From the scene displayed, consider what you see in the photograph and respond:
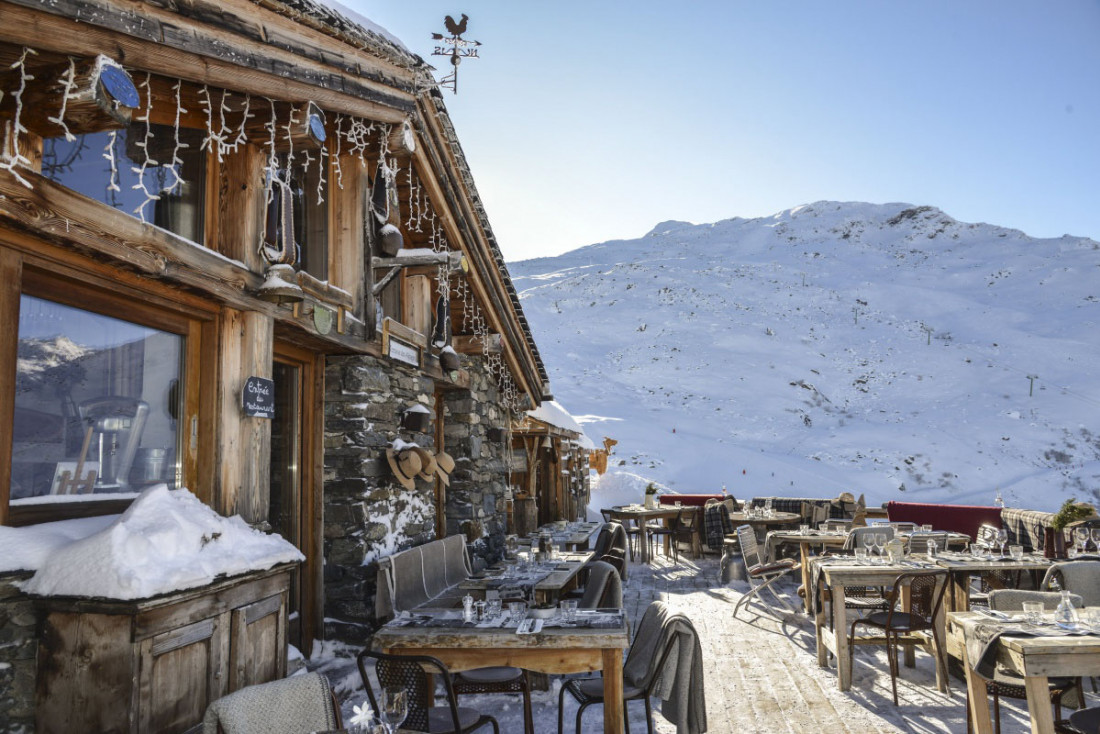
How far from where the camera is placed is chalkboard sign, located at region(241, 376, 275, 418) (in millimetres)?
4211

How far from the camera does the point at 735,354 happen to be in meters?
41.8

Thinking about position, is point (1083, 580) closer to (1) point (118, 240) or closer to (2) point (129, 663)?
(2) point (129, 663)

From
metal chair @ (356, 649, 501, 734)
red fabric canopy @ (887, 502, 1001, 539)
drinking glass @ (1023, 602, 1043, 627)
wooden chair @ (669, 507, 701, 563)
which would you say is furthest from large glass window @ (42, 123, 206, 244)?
red fabric canopy @ (887, 502, 1001, 539)

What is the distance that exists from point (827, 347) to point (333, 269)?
42.2 m

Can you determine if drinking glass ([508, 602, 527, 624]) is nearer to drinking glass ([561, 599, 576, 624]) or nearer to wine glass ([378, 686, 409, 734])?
drinking glass ([561, 599, 576, 624])

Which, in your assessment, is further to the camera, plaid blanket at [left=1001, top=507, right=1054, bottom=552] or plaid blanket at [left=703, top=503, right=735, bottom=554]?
plaid blanket at [left=703, top=503, right=735, bottom=554]

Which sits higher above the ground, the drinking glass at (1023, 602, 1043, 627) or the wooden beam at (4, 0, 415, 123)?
the wooden beam at (4, 0, 415, 123)

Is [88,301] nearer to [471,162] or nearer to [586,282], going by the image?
[471,162]

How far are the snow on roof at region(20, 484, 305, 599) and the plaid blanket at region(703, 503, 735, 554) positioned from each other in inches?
363

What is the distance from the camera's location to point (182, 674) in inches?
118

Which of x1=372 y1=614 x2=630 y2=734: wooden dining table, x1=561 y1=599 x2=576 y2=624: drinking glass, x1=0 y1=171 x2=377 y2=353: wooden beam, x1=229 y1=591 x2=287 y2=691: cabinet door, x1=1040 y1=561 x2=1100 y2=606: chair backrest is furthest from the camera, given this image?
x1=1040 y1=561 x2=1100 y2=606: chair backrest

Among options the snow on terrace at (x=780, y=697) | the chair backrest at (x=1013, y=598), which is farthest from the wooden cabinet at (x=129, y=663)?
the chair backrest at (x=1013, y=598)

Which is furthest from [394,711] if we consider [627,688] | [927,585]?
[927,585]

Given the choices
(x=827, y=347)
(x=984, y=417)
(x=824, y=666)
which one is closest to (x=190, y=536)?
(x=824, y=666)
